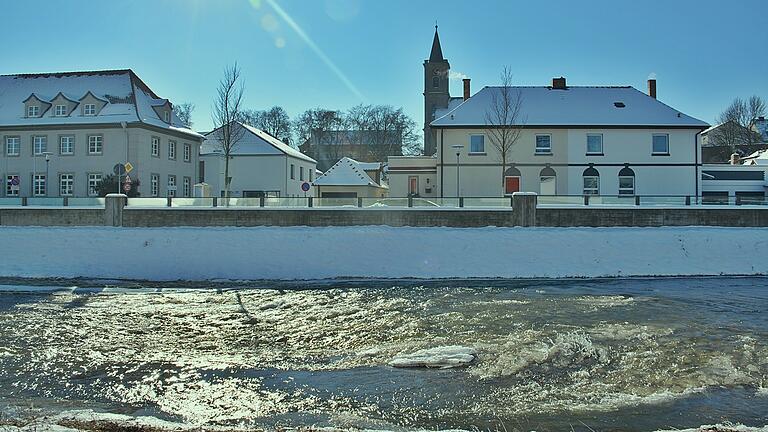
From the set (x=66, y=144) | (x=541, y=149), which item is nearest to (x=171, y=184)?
(x=66, y=144)

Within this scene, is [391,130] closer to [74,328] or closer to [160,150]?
[160,150]

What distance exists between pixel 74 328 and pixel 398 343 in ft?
24.4

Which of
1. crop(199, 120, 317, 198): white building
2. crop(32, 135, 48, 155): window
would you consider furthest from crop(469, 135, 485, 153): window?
crop(32, 135, 48, 155): window

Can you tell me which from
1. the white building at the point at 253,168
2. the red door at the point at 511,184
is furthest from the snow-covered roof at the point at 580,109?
the white building at the point at 253,168

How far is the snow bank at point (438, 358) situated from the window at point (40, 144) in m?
39.6

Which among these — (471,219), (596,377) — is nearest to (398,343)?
(596,377)

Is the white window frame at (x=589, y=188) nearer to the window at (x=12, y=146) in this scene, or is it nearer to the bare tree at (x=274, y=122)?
the window at (x=12, y=146)

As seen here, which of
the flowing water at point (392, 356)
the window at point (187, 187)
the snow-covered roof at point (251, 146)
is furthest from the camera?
the snow-covered roof at point (251, 146)

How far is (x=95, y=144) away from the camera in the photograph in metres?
42.4

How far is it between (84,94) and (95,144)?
4078 mm

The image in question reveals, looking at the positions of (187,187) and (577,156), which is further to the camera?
(187,187)

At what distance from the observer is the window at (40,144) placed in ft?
141

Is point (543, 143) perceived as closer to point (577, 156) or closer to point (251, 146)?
point (577, 156)

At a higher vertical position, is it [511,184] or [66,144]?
[66,144]
